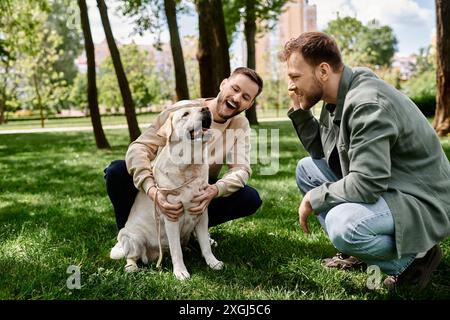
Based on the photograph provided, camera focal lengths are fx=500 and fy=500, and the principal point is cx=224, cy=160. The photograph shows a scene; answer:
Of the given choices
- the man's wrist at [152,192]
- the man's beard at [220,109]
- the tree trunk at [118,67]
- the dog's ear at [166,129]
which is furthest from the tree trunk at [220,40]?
the man's wrist at [152,192]

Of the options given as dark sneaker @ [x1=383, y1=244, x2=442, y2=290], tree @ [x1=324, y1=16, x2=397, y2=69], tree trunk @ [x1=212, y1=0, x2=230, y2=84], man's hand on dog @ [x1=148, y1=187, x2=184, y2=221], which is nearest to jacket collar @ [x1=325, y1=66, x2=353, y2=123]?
dark sneaker @ [x1=383, y1=244, x2=442, y2=290]

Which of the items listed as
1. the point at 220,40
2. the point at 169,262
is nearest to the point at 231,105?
the point at 169,262

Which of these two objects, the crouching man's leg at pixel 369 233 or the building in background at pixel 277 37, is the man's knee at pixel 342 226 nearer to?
the crouching man's leg at pixel 369 233

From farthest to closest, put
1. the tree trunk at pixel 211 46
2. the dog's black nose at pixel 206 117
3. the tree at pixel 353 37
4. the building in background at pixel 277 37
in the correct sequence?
the tree at pixel 353 37, the building in background at pixel 277 37, the tree trunk at pixel 211 46, the dog's black nose at pixel 206 117

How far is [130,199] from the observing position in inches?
151

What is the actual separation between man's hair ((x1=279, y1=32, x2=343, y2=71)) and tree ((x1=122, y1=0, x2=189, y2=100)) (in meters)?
9.93

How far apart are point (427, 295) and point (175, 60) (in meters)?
10.7

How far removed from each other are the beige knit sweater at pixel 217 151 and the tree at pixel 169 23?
30.0ft

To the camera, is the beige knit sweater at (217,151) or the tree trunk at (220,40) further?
the tree trunk at (220,40)

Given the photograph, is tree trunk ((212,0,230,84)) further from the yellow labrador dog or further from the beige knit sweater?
the yellow labrador dog

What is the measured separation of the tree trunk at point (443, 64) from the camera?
10.8 m

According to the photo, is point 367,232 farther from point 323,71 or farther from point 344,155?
point 323,71

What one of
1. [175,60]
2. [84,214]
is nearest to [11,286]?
[84,214]

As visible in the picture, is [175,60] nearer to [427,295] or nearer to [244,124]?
[244,124]
